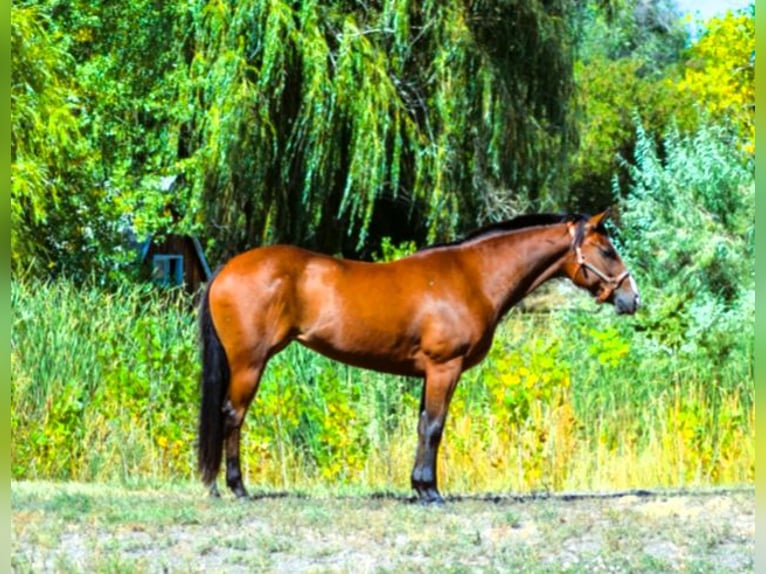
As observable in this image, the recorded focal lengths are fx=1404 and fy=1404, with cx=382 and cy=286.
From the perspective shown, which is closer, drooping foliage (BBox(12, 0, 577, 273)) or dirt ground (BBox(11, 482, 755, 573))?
dirt ground (BBox(11, 482, 755, 573))

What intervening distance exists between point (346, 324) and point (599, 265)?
5.99 feet

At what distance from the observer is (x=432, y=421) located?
9500 mm

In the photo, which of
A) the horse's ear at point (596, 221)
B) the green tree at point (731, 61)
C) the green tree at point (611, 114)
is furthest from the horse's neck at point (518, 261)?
the green tree at point (611, 114)

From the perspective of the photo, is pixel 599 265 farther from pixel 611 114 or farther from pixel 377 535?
pixel 611 114

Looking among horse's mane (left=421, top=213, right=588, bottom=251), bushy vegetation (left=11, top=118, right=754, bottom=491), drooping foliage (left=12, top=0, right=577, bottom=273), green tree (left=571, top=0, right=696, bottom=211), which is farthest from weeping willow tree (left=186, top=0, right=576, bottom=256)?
green tree (left=571, top=0, right=696, bottom=211)

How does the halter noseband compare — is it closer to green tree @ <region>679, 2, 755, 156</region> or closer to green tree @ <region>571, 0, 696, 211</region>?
green tree @ <region>679, 2, 755, 156</region>

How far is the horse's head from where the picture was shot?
32.1 feet

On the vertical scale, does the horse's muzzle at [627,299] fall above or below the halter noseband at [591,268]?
below

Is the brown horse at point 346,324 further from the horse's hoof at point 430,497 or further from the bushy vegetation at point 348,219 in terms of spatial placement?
the bushy vegetation at point 348,219

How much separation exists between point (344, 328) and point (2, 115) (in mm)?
5025

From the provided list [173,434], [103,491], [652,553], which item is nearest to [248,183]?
[173,434]

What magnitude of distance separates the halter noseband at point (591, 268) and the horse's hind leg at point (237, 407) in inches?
91.3

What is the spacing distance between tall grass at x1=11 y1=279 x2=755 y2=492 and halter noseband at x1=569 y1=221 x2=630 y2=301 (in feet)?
6.32

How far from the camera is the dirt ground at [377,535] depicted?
7.29 m
